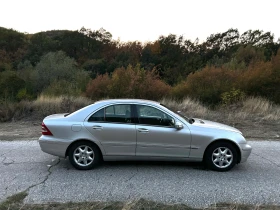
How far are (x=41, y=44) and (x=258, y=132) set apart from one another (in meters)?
69.0

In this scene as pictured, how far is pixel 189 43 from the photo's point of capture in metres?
68.2

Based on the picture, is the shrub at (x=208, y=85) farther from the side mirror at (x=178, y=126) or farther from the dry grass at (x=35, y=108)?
the side mirror at (x=178, y=126)

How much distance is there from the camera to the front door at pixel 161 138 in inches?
250

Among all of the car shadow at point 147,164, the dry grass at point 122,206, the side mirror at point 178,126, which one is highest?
the side mirror at point 178,126

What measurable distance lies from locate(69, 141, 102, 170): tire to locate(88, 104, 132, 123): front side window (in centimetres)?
55

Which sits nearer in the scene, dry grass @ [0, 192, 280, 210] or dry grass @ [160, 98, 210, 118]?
dry grass @ [0, 192, 280, 210]

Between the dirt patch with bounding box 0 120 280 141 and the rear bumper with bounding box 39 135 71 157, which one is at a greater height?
the rear bumper with bounding box 39 135 71 157

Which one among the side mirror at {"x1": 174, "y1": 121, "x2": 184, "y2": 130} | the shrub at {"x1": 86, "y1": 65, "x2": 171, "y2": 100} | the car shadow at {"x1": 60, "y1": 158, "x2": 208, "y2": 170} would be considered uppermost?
the shrub at {"x1": 86, "y1": 65, "x2": 171, "y2": 100}

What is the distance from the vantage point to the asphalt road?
4934 mm

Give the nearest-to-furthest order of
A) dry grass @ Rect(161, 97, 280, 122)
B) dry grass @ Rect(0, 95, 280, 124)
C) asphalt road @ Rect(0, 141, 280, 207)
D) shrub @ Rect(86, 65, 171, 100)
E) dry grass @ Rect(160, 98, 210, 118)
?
asphalt road @ Rect(0, 141, 280, 207), dry grass @ Rect(161, 97, 280, 122), dry grass @ Rect(0, 95, 280, 124), dry grass @ Rect(160, 98, 210, 118), shrub @ Rect(86, 65, 171, 100)

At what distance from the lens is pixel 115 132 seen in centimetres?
640

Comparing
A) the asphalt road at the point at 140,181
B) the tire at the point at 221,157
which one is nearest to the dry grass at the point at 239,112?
the asphalt road at the point at 140,181

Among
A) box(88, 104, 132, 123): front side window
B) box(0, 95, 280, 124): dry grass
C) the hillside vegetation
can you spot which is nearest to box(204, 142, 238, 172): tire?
box(88, 104, 132, 123): front side window

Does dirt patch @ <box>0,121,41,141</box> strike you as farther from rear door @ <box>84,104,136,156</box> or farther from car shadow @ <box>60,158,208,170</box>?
rear door @ <box>84,104,136,156</box>
